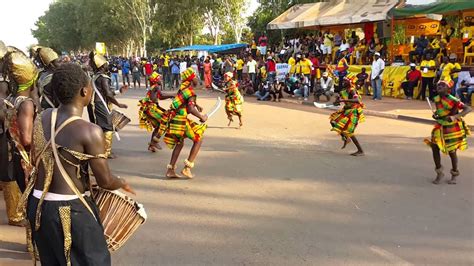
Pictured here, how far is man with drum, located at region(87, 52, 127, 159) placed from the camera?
7508 millimetres

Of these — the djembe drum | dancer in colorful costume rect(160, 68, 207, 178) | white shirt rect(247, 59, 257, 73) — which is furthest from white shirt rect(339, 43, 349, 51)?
the djembe drum

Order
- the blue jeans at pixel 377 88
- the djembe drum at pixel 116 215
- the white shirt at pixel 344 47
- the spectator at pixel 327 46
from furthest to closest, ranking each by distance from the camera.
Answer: the spectator at pixel 327 46 → the white shirt at pixel 344 47 → the blue jeans at pixel 377 88 → the djembe drum at pixel 116 215

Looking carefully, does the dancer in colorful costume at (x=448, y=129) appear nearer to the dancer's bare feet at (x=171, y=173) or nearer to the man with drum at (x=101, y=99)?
the dancer's bare feet at (x=171, y=173)

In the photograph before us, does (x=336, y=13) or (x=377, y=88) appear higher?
(x=336, y=13)

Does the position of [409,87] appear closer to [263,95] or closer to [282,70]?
[282,70]

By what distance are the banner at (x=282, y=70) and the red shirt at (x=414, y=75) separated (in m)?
5.15

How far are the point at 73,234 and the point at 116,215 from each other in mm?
429

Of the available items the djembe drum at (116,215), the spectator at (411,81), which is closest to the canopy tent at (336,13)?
the spectator at (411,81)

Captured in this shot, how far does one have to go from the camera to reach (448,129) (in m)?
6.27

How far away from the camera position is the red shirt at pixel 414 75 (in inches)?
623

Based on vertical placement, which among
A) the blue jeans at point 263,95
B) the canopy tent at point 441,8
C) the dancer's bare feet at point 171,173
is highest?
the canopy tent at point 441,8

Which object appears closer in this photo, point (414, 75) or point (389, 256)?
point (389, 256)

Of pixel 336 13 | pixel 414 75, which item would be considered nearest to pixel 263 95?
pixel 414 75

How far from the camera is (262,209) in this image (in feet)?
17.7
